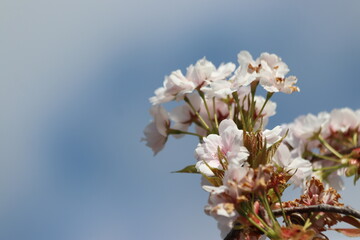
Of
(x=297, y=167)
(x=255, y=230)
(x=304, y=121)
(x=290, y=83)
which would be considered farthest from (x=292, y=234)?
(x=304, y=121)

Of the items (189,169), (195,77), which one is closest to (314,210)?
(189,169)

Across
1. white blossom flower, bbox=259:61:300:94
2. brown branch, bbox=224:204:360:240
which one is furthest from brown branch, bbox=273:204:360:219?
white blossom flower, bbox=259:61:300:94

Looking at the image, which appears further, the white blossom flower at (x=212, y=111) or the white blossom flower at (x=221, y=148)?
the white blossom flower at (x=212, y=111)

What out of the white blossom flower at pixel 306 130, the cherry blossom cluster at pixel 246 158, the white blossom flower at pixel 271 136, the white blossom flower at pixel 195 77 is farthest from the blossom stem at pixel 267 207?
the white blossom flower at pixel 306 130

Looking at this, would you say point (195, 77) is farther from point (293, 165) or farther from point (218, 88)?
point (293, 165)

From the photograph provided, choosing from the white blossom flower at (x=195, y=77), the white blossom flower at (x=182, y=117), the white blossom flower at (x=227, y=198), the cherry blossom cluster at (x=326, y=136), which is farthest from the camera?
the cherry blossom cluster at (x=326, y=136)

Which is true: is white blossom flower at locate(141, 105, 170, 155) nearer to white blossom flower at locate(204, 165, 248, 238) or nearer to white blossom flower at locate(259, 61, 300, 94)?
white blossom flower at locate(259, 61, 300, 94)

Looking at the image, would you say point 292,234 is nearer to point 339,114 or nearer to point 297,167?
point 297,167

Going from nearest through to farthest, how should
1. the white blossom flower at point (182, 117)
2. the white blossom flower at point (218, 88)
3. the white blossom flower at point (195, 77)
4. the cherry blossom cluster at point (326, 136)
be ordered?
the white blossom flower at point (218, 88) → the white blossom flower at point (195, 77) → the white blossom flower at point (182, 117) → the cherry blossom cluster at point (326, 136)

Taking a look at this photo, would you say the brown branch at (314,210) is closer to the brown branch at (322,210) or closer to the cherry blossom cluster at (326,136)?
the brown branch at (322,210)
